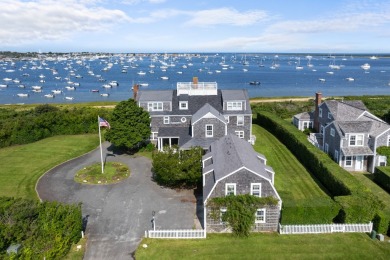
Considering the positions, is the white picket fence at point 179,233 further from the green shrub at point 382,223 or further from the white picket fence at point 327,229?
the green shrub at point 382,223

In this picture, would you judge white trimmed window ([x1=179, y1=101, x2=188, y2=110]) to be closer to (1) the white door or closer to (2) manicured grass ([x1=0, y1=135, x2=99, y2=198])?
(2) manicured grass ([x1=0, y1=135, x2=99, y2=198])

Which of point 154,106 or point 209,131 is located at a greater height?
point 154,106

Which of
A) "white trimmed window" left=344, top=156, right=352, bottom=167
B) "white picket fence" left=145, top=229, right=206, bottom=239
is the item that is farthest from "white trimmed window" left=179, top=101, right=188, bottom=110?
"white picket fence" left=145, top=229, right=206, bottom=239

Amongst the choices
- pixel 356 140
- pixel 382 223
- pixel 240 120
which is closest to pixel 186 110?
pixel 240 120

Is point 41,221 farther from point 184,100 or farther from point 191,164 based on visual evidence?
point 184,100

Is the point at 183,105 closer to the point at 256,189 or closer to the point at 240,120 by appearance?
the point at 240,120

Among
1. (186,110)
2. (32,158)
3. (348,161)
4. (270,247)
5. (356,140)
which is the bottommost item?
(270,247)
